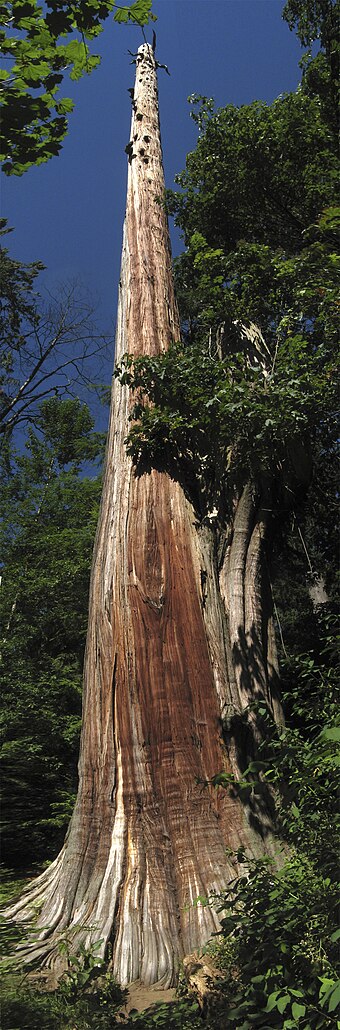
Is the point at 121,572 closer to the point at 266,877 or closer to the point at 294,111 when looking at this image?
the point at 266,877

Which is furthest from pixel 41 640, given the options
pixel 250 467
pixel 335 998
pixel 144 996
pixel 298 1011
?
pixel 335 998

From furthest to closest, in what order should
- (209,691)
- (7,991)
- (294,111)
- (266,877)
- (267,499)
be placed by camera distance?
(294,111), (267,499), (209,691), (7,991), (266,877)

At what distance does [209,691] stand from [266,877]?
1.94 m

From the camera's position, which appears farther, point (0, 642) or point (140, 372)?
point (0, 642)

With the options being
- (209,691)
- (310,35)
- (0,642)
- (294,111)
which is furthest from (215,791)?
(310,35)

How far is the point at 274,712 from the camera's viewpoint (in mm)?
5047

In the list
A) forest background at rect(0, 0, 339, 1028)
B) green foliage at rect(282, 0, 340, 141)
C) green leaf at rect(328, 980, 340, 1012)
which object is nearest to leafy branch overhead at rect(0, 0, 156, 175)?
forest background at rect(0, 0, 339, 1028)

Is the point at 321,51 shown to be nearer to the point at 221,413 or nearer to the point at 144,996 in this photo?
the point at 221,413

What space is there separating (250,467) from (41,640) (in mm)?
6335

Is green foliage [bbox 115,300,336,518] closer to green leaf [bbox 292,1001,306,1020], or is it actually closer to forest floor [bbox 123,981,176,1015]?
forest floor [bbox 123,981,176,1015]

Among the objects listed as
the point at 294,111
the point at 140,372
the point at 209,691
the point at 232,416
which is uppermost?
the point at 294,111

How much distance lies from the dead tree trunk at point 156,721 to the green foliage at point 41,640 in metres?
3.23

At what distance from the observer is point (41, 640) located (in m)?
10.8

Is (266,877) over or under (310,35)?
under
